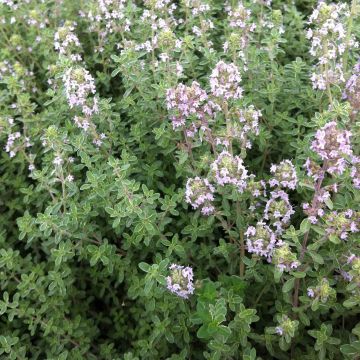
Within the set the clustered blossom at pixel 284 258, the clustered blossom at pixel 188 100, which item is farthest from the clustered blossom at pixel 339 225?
the clustered blossom at pixel 188 100

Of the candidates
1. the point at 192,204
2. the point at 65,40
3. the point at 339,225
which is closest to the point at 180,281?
the point at 192,204

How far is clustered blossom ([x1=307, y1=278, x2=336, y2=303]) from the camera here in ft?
7.33

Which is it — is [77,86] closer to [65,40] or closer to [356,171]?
[65,40]

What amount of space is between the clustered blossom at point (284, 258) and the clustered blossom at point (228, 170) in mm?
367

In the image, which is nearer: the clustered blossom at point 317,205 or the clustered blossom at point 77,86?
the clustered blossom at point 317,205

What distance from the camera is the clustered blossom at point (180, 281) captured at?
239 cm

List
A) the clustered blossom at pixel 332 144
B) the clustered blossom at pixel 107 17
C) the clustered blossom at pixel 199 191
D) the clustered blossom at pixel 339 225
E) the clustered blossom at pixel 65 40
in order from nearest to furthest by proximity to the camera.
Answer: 1. the clustered blossom at pixel 332 144
2. the clustered blossom at pixel 339 225
3. the clustered blossom at pixel 199 191
4. the clustered blossom at pixel 65 40
5. the clustered blossom at pixel 107 17

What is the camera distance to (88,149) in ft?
9.53

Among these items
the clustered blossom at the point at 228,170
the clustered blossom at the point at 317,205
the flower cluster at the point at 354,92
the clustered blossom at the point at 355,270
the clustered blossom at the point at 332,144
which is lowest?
the clustered blossom at the point at 355,270

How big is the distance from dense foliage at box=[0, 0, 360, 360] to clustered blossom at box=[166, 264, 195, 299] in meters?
0.01

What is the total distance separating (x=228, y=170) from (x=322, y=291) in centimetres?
71

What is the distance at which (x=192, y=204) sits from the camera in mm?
2521

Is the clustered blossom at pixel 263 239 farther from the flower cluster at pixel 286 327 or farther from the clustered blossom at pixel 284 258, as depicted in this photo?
the flower cluster at pixel 286 327

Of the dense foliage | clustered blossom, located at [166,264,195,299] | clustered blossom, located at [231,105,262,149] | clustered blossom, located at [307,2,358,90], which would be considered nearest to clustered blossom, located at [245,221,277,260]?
the dense foliage
